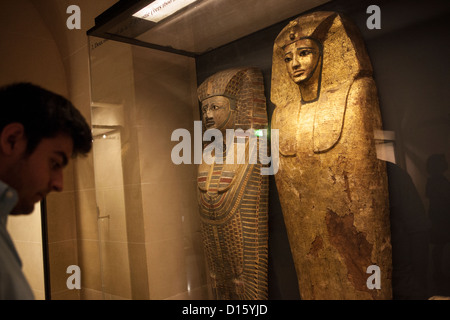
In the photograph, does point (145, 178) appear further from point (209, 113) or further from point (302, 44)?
point (302, 44)

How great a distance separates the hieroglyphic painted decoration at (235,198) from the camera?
7.08 feet

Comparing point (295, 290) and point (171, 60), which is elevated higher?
point (171, 60)

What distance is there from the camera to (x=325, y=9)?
193 centimetres

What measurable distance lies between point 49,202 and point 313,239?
2.40 m

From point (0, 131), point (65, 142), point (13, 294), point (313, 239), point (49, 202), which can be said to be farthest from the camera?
point (49, 202)

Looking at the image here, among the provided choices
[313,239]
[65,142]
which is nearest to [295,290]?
[313,239]

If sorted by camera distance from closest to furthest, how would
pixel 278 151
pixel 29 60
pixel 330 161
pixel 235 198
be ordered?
pixel 330 161
pixel 278 151
pixel 235 198
pixel 29 60

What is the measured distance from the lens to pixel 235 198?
219cm

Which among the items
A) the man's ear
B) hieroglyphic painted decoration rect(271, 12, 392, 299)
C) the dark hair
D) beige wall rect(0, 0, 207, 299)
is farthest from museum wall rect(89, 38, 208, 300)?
the man's ear

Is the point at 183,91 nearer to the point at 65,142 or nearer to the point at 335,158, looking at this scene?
the point at 335,158

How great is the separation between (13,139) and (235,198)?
4.29ft

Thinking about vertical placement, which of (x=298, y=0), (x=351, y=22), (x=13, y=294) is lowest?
(x=13, y=294)

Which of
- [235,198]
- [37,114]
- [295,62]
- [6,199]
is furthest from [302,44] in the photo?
[6,199]

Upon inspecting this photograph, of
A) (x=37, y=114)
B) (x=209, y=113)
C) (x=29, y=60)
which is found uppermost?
(x=29, y=60)
